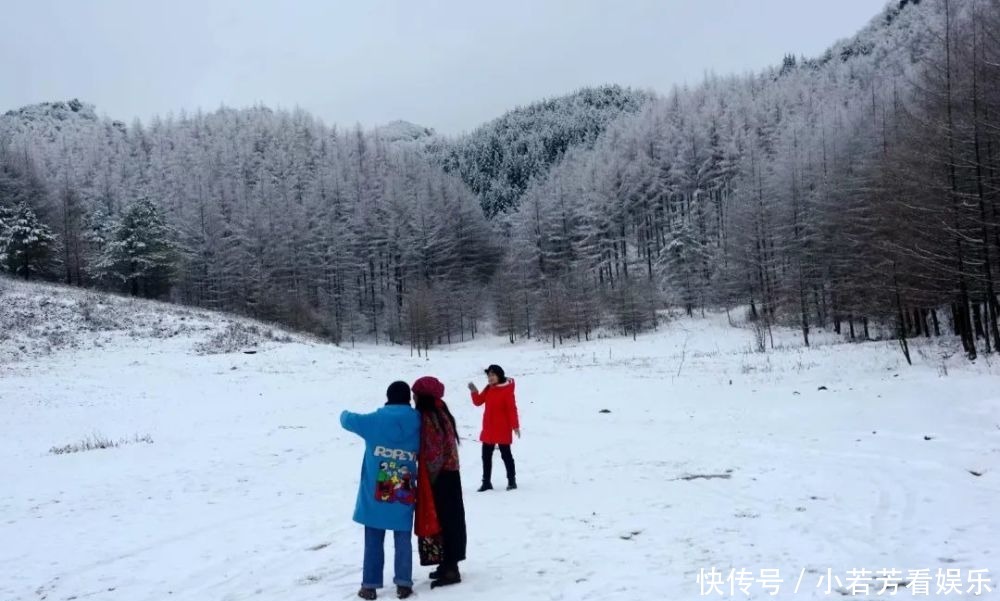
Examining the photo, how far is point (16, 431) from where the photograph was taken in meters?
16.6

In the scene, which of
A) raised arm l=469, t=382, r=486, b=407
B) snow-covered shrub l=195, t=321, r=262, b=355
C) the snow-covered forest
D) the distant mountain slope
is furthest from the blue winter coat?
the distant mountain slope

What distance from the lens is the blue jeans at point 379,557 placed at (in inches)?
194

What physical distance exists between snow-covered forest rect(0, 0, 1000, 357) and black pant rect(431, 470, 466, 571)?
1703cm

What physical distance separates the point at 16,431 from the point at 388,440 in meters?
17.5

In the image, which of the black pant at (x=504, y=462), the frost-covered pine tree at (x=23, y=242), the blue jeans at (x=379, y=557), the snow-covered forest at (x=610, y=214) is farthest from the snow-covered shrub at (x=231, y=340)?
the blue jeans at (x=379, y=557)

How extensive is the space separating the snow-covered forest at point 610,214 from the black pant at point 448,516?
17029 mm

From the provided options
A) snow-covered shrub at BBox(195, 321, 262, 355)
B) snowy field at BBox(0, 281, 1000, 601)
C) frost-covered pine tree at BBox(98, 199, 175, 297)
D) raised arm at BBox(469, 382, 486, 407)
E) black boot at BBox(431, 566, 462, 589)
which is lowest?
snowy field at BBox(0, 281, 1000, 601)

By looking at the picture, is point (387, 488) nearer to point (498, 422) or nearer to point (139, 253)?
point (498, 422)

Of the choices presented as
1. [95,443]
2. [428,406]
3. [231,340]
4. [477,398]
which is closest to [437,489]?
[428,406]

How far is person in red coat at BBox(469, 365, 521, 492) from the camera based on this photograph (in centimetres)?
895

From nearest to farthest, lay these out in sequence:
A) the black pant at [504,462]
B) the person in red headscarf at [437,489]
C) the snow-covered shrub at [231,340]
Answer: the person in red headscarf at [437,489] → the black pant at [504,462] → the snow-covered shrub at [231,340]

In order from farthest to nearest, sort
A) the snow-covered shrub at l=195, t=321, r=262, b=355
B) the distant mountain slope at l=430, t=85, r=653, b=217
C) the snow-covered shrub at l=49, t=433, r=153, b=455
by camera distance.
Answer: the distant mountain slope at l=430, t=85, r=653, b=217 < the snow-covered shrub at l=195, t=321, r=262, b=355 < the snow-covered shrub at l=49, t=433, r=153, b=455

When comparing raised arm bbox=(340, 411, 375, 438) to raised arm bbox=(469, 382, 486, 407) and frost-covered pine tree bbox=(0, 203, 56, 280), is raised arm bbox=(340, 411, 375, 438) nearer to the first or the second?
raised arm bbox=(469, 382, 486, 407)

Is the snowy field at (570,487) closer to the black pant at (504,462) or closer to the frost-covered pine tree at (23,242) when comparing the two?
the black pant at (504,462)
